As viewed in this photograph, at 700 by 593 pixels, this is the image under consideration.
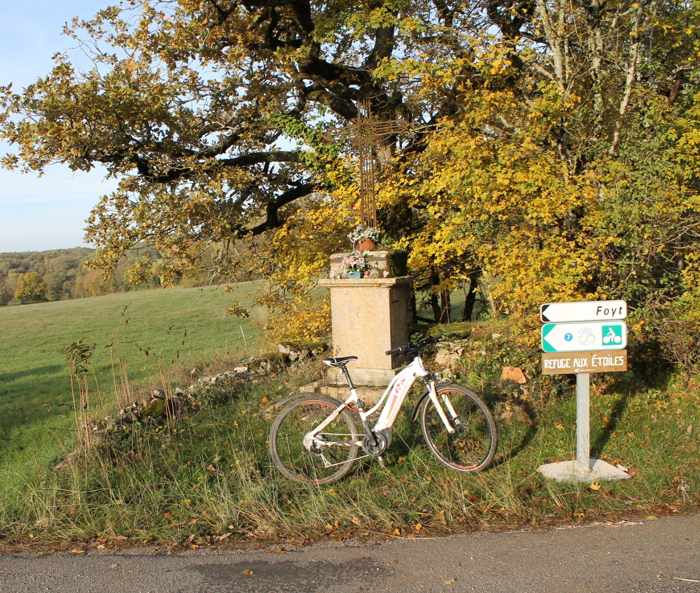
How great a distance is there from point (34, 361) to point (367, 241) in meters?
15.4

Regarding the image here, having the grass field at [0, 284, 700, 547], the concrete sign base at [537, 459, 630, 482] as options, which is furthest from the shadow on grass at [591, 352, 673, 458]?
the concrete sign base at [537, 459, 630, 482]

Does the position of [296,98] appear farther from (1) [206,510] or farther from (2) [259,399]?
(1) [206,510]

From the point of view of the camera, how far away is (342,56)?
40.7 feet

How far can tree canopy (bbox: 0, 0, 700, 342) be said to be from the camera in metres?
5.93

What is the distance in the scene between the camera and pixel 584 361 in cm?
473

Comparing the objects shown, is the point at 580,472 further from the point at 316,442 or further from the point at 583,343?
the point at 316,442

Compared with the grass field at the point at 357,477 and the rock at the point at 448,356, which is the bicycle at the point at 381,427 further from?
the rock at the point at 448,356

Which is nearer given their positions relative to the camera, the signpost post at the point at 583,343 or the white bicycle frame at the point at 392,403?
the signpost post at the point at 583,343

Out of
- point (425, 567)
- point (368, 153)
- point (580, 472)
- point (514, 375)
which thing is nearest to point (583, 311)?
point (580, 472)

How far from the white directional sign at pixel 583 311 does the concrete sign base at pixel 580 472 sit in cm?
110

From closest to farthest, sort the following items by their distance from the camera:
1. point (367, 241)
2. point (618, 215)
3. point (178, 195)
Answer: point (618, 215)
point (367, 241)
point (178, 195)

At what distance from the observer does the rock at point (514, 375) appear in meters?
6.60

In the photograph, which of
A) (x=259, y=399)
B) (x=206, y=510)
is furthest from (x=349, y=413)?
(x=259, y=399)

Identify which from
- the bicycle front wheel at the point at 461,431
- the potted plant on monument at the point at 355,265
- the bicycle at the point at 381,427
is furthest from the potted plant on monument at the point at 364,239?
the bicycle front wheel at the point at 461,431
